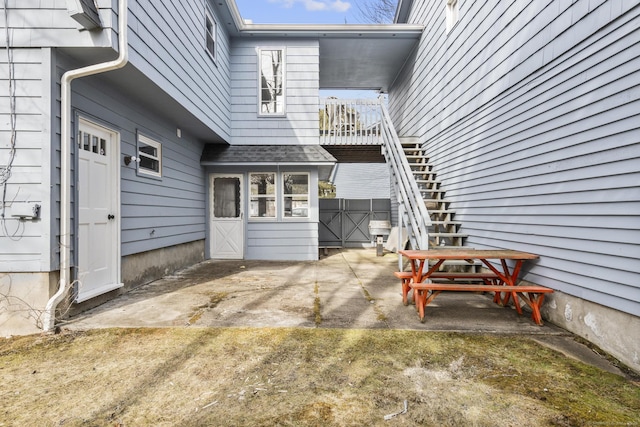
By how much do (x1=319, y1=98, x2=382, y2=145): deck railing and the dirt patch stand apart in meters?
5.86

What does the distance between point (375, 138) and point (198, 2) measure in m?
4.71

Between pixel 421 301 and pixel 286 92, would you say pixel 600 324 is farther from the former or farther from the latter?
pixel 286 92

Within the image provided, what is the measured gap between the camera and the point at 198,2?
19.2 feet

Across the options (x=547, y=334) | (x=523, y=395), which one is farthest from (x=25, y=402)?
(x=547, y=334)

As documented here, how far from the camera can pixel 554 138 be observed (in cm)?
335

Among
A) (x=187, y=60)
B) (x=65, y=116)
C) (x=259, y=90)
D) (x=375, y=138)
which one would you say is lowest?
(x=65, y=116)

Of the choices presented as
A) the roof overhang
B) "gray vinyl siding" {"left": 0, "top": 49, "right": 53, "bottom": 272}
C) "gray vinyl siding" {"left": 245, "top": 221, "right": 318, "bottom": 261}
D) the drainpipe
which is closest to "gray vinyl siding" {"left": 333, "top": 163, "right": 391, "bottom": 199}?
the roof overhang

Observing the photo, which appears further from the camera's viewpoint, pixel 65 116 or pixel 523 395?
pixel 65 116

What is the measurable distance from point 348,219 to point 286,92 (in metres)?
4.76

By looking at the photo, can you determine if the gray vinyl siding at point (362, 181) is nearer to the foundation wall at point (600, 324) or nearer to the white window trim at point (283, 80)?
the white window trim at point (283, 80)

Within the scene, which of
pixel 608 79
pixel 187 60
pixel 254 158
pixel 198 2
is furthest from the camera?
pixel 254 158

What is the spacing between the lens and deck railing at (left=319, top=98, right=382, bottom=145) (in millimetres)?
8039

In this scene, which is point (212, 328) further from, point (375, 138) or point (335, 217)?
point (335, 217)

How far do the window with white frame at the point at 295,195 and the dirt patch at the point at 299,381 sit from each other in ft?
16.3
